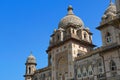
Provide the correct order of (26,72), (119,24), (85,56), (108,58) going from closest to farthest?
(119,24)
(108,58)
(85,56)
(26,72)

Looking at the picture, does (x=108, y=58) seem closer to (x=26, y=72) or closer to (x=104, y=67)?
(x=104, y=67)

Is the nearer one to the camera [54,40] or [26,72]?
[54,40]

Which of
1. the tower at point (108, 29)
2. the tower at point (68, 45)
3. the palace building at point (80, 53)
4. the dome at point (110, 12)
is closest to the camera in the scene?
the palace building at point (80, 53)

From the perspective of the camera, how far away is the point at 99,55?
33625mm

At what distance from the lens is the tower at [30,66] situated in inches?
1966

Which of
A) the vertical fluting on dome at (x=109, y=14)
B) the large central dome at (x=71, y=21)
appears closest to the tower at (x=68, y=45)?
the large central dome at (x=71, y=21)

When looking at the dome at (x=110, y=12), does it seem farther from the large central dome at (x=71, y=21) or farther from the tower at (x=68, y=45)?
the large central dome at (x=71, y=21)

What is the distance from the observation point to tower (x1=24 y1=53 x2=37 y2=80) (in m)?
49.9

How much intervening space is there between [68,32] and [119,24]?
1974 cm

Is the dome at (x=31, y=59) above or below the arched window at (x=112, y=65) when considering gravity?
above

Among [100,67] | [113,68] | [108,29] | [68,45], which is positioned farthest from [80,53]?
[113,68]

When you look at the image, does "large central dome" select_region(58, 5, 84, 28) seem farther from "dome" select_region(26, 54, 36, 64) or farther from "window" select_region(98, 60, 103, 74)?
"dome" select_region(26, 54, 36, 64)

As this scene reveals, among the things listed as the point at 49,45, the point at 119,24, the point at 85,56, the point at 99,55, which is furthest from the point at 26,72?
the point at 119,24

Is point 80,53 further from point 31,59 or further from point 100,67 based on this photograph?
point 31,59
